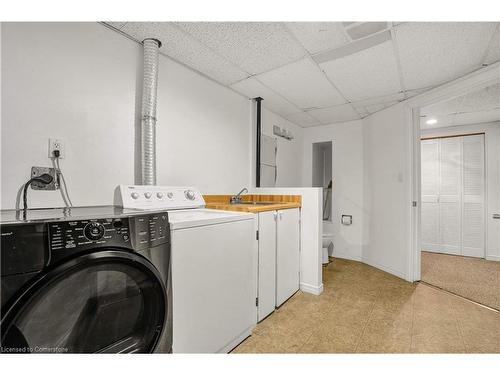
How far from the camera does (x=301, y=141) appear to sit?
418cm

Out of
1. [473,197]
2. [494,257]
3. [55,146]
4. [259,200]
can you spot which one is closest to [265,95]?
[259,200]

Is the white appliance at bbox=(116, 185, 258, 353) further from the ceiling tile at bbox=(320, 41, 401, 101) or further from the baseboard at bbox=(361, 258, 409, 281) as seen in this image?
the baseboard at bbox=(361, 258, 409, 281)

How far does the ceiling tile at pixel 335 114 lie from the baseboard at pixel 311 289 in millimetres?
2350

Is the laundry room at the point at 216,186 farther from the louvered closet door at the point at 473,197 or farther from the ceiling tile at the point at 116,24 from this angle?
the louvered closet door at the point at 473,197

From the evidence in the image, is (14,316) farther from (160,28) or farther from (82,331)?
(160,28)

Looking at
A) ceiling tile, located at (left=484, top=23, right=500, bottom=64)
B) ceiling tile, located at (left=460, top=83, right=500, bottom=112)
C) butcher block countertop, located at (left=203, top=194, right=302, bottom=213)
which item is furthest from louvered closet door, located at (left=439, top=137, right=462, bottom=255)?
butcher block countertop, located at (left=203, top=194, right=302, bottom=213)

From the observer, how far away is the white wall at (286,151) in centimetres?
330

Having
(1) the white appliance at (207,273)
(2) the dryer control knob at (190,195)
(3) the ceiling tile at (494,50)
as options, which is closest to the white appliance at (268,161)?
(2) the dryer control knob at (190,195)

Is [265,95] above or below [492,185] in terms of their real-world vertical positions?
above

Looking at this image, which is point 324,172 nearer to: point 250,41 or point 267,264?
point 267,264

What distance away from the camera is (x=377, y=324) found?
5.98 feet

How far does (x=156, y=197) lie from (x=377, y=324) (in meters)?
1.97
